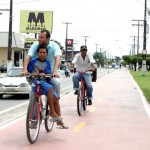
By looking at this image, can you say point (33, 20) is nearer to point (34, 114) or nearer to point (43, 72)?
point (43, 72)

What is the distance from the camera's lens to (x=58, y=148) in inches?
297

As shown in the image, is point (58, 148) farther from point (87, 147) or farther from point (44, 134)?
point (44, 134)

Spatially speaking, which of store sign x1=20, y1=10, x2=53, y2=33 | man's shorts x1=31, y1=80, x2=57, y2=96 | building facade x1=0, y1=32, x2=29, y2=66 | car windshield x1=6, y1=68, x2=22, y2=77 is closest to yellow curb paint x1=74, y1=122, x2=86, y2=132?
man's shorts x1=31, y1=80, x2=57, y2=96

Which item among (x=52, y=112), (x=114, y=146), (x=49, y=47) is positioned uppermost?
(x=49, y=47)

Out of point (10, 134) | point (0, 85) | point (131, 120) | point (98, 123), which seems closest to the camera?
point (10, 134)

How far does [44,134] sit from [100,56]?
14659 centimetres

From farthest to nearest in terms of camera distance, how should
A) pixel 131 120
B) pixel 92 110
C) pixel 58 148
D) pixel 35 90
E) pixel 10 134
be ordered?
pixel 92 110 → pixel 131 120 → pixel 10 134 → pixel 35 90 → pixel 58 148

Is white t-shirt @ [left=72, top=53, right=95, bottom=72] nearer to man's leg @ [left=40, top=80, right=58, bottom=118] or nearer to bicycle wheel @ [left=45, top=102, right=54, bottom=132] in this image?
bicycle wheel @ [left=45, top=102, right=54, bottom=132]

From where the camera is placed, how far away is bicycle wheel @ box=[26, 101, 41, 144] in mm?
7656

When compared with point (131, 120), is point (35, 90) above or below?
above

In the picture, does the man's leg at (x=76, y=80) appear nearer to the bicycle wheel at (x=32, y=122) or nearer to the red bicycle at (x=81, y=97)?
the red bicycle at (x=81, y=97)

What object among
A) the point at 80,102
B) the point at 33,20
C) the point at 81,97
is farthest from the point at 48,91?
the point at 33,20

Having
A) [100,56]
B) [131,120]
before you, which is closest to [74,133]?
[131,120]

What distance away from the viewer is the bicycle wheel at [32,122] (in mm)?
7656
